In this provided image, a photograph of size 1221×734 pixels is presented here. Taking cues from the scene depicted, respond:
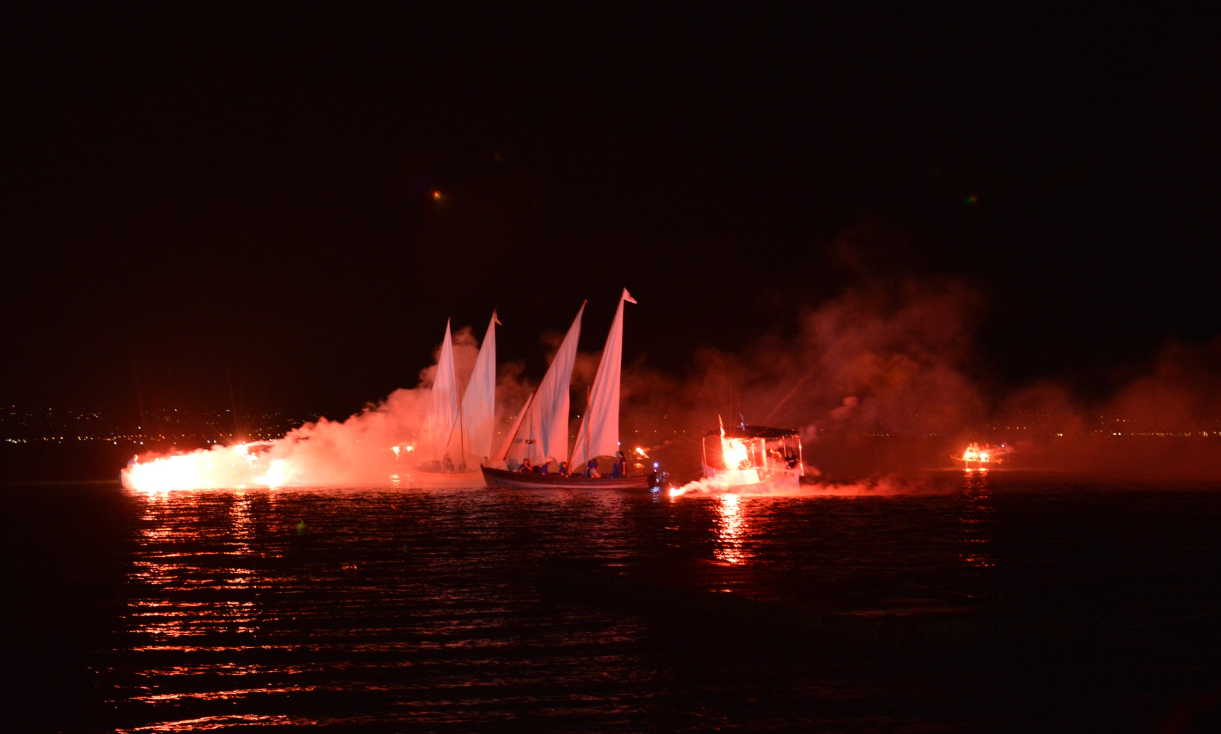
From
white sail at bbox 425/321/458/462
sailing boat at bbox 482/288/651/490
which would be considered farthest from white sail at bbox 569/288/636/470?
white sail at bbox 425/321/458/462

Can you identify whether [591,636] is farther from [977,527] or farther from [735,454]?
[735,454]

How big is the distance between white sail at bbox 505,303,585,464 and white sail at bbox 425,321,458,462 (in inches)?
631

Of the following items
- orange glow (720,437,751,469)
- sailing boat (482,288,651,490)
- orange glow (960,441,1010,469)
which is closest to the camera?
orange glow (720,437,751,469)

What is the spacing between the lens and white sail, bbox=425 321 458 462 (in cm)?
8019

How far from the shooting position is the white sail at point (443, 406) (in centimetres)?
8019

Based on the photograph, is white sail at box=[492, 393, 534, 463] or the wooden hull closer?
the wooden hull

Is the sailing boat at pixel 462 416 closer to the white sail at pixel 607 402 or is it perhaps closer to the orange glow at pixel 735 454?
the white sail at pixel 607 402

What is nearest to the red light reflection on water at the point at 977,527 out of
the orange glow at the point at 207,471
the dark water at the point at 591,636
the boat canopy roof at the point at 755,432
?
the dark water at the point at 591,636

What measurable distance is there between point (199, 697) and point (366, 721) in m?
2.32

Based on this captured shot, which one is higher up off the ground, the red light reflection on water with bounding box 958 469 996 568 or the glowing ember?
the red light reflection on water with bounding box 958 469 996 568

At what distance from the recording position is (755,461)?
184ft

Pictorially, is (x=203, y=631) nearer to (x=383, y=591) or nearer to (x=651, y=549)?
(x=383, y=591)

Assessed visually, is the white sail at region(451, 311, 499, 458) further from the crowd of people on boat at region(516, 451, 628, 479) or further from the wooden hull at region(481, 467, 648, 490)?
the wooden hull at region(481, 467, 648, 490)

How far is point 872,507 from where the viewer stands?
1714 inches
